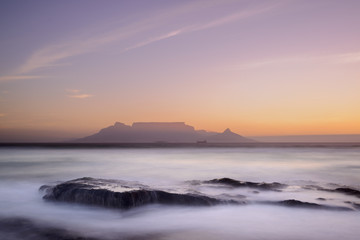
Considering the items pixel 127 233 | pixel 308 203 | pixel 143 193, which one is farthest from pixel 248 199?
pixel 127 233

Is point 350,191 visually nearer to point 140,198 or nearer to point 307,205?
point 307,205

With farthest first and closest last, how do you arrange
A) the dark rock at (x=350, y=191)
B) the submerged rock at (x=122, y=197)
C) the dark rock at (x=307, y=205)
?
1. the dark rock at (x=350, y=191)
2. the dark rock at (x=307, y=205)
3. the submerged rock at (x=122, y=197)

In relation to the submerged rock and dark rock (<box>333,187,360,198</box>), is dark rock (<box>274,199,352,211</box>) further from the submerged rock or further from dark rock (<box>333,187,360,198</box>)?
dark rock (<box>333,187,360,198</box>)

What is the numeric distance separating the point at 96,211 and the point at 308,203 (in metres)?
6.18

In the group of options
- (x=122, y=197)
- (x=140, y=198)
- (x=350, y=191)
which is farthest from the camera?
(x=350, y=191)

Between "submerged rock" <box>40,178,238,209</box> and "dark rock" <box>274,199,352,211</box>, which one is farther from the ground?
"submerged rock" <box>40,178,238,209</box>

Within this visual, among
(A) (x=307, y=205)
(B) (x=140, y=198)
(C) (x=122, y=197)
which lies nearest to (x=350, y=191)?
(A) (x=307, y=205)

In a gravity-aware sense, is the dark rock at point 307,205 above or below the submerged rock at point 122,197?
below

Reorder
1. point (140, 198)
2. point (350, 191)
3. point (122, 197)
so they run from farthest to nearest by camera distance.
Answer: point (350, 191), point (140, 198), point (122, 197)

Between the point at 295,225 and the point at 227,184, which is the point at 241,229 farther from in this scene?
the point at 227,184

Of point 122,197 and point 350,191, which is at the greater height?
point 122,197

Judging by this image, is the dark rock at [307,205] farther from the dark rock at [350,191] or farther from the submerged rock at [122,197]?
the dark rock at [350,191]

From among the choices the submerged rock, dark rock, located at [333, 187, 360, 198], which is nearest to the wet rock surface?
the submerged rock

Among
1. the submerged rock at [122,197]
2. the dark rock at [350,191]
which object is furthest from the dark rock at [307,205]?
the dark rock at [350,191]
